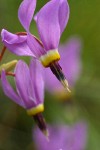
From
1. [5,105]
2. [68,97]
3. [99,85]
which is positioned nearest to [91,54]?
[99,85]

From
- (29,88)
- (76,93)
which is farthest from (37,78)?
(76,93)

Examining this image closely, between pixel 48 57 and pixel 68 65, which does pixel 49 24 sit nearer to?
pixel 48 57

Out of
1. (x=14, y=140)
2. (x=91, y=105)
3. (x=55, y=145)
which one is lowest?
(x=91, y=105)

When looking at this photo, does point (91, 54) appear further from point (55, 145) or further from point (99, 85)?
point (55, 145)

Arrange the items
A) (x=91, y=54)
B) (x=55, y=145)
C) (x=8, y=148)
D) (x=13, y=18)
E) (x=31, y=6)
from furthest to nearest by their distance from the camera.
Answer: (x=91, y=54), (x=13, y=18), (x=8, y=148), (x=55, y=145), (x=31, y=6)

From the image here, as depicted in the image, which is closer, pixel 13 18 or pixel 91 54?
pixel 13 18

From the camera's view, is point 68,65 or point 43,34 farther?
point 68,65

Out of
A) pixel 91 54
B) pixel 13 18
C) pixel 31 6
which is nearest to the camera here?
pixel 31 6

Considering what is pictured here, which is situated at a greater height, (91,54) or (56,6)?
(56,6)
